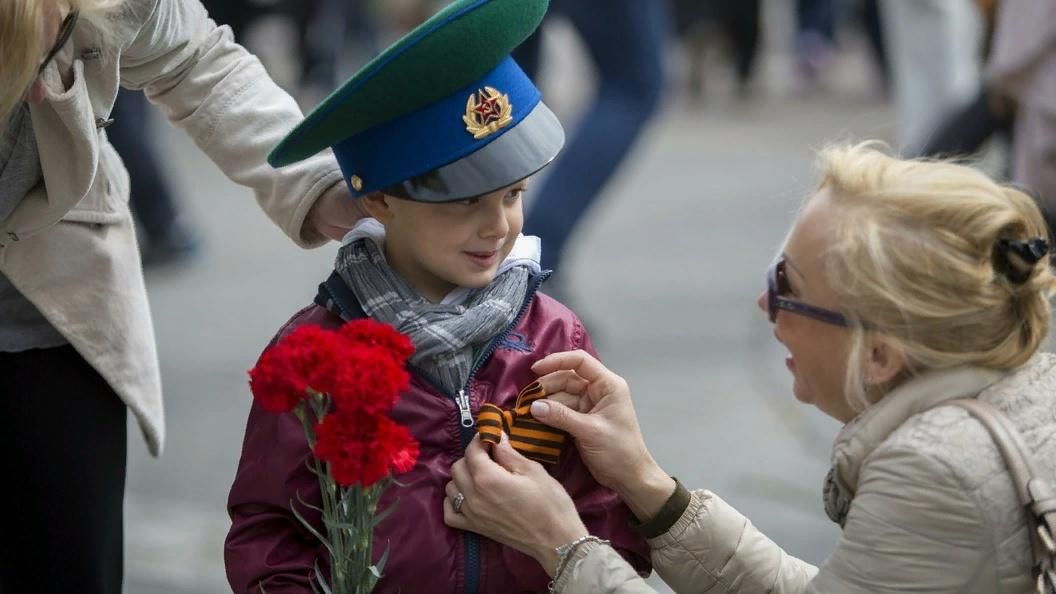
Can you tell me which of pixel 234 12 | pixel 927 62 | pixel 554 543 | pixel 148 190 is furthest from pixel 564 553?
pixel 927 62

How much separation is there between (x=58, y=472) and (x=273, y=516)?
0.48m

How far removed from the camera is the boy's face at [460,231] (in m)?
2.25

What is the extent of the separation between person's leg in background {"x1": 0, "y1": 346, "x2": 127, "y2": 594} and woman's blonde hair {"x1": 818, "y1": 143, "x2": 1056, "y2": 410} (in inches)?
45.0

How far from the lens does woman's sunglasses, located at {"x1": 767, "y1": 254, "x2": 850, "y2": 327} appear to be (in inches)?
82.8

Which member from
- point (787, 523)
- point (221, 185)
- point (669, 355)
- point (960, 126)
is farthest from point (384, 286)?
point (221, 185)

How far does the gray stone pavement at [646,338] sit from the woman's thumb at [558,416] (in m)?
0.46

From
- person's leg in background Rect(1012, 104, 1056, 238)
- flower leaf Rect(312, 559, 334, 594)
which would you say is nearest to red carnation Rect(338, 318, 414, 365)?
flower leaf Rect(312, 559, 334, 594)

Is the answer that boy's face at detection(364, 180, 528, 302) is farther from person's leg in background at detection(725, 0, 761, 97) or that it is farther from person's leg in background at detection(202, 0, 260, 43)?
person's leg in background at detection(725, 0, 761, 97)

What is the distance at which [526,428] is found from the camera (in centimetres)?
223

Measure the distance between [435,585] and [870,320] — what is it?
0.67 m

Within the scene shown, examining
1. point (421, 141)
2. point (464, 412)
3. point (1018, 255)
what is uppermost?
point (421, 141)

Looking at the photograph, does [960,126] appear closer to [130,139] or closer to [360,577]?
[130,139]

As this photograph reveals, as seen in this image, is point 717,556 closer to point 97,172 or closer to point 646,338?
point 97,172

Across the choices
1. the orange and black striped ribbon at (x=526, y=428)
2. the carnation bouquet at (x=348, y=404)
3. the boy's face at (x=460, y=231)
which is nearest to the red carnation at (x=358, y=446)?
the carnation bouquet at (x=348, y=404)
